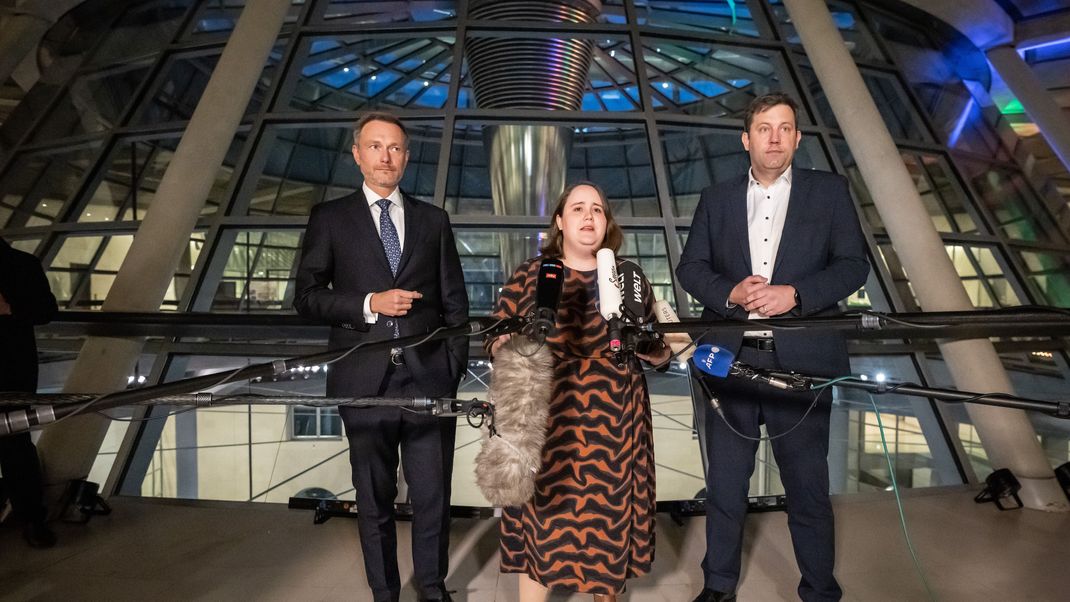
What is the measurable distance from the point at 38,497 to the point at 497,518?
8.08ft

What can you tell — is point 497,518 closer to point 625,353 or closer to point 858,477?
point 625,353

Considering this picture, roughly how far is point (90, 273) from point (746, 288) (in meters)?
10.8

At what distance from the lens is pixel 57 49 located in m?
8.21

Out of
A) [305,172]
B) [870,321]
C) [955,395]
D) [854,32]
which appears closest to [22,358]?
[870,321]

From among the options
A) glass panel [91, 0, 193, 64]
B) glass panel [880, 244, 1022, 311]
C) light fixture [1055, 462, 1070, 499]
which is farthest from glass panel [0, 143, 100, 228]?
glass panel [880, 244, 1022, 311]

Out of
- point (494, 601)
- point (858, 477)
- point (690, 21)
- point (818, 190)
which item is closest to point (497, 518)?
point (494, 601)

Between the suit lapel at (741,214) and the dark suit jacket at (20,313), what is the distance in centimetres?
337

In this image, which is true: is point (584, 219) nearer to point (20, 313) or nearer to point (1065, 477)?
point (20, 313)

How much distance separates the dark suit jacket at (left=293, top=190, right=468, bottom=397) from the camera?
8.04 ft

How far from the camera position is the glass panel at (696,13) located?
9711 millimetres

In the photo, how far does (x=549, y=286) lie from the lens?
1897mm

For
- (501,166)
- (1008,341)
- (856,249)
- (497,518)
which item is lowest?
(497,518)

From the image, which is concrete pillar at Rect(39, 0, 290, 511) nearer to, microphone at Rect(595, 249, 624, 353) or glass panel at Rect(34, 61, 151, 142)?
glass panel at Rect(34, 61, 151, 142)

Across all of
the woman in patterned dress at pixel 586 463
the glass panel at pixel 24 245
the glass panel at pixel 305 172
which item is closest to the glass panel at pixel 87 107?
the glass panel at pixel 24 245
